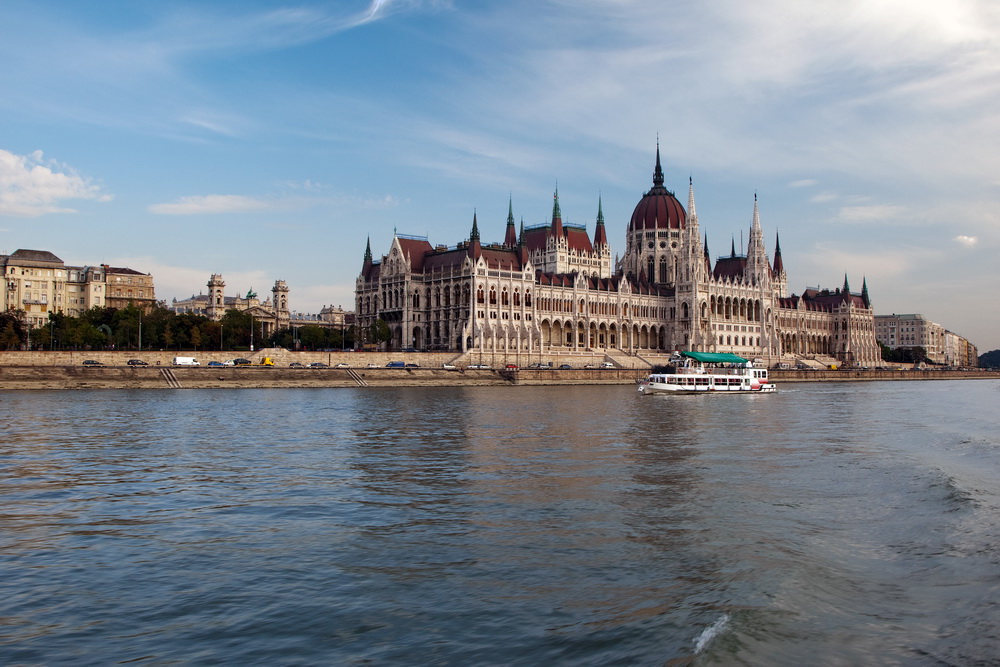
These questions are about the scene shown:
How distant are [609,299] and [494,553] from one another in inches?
5115

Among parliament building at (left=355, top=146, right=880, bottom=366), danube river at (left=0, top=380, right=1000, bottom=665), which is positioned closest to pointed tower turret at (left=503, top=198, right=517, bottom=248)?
parliament building at (left=355, top=146, right=880, bottom=366)

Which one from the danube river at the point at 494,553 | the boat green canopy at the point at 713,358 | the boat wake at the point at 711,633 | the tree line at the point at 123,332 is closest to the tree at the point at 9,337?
the tree line at the point at 123,332

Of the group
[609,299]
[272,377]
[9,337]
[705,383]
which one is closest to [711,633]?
[272,377]

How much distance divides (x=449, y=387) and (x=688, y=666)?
83.0m

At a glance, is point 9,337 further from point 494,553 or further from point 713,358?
point 494,553

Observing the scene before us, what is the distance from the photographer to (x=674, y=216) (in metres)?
164

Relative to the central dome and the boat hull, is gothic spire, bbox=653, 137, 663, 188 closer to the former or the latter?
the central dome

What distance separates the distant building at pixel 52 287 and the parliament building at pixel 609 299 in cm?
3825

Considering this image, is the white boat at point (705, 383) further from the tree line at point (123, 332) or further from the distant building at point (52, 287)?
the distant building at point (52, 287)

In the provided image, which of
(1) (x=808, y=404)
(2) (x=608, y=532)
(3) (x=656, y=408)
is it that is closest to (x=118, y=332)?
(3) (x=656, y=408)

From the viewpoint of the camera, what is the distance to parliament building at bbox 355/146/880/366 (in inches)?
4983

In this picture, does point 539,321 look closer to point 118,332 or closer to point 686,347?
point 686,347

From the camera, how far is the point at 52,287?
431 ft

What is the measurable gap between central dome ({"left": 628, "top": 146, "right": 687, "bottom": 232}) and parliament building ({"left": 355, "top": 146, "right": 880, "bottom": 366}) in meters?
0.21
